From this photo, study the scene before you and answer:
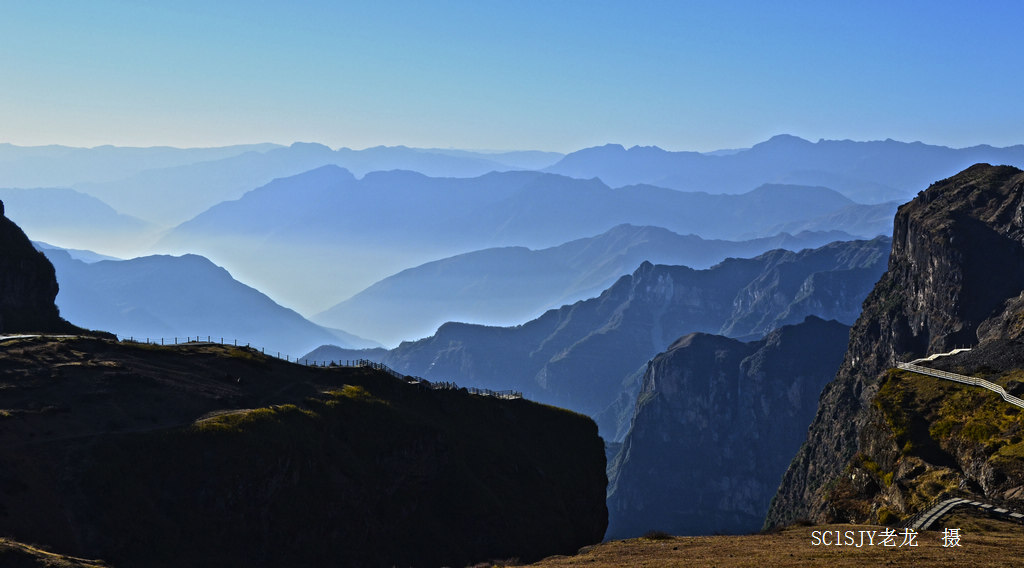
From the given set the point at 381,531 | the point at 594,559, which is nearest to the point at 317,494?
the point at 381,531

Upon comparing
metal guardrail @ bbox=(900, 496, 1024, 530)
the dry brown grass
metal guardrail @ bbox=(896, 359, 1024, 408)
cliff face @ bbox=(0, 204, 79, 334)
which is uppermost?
cliff face @ bbox=(0, 204, 79, 334)

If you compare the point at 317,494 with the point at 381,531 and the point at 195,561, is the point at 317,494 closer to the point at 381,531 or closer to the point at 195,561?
the point at 381,531

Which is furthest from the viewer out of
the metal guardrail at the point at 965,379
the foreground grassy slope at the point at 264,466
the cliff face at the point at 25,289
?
the cliff face at the point at 25,289

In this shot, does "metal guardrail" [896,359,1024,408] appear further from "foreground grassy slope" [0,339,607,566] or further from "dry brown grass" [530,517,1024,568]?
"foreground grassy slope" [0,339,607,566]

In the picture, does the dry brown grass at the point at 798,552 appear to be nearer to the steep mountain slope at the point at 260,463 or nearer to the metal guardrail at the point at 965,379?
the steep mountain slope at the point at 260,463

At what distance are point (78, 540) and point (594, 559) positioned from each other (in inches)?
1518

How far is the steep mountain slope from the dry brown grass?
28.0 m

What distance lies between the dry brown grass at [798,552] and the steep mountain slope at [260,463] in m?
28.0

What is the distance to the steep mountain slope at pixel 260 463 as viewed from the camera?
82875mm

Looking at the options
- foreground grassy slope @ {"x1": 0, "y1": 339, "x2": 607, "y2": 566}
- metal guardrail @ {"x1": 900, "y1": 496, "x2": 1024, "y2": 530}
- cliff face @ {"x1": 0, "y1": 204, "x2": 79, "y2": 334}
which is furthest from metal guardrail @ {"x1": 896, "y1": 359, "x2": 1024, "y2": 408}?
cliff face @ {"x1": 0, "y1": 204, "x2": 79, "y2": 334}

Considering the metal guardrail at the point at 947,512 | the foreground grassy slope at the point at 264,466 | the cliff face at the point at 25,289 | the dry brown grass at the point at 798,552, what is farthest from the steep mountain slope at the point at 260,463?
the metal guardrail at the point at 947,512

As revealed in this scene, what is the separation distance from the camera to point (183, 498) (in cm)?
8769

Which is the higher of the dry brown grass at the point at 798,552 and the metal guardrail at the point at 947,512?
the metal guardrail at the point at 947,512

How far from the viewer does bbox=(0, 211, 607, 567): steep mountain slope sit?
8288 cm
